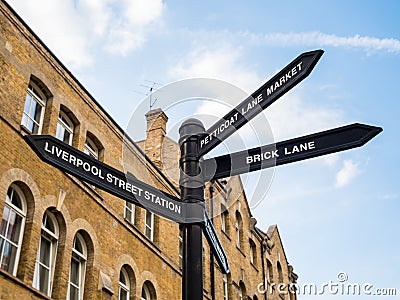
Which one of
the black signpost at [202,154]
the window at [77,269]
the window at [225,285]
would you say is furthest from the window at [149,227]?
the black signpost at [202,154]

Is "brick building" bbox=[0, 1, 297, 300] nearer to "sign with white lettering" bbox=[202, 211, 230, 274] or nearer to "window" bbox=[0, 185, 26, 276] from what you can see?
"window" bbox=[0, 185, 26, 276]

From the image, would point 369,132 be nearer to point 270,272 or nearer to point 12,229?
point 12,229

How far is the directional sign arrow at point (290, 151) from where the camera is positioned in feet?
17.2

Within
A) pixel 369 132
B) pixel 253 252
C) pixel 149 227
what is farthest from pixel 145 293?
pixel 369 132

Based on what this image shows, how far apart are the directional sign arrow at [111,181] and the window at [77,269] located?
9.64 m

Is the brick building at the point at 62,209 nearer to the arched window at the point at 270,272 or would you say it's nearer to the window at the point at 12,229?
the window at the point at 12,229

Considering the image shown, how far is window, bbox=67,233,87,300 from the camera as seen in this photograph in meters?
14.3

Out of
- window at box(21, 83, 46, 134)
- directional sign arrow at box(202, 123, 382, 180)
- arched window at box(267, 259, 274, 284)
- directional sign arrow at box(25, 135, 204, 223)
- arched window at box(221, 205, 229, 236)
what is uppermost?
arched window at box(221, 205, 229, 236)

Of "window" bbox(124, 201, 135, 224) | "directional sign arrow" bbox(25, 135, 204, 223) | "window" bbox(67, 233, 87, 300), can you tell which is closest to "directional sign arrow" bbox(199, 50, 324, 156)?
"directional sign arrow" bbox(25, 135, 204, 223)

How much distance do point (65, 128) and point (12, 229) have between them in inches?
165

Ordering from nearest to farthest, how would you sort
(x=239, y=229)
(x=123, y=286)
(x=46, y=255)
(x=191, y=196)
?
(x=191, y=196) → (x=46, y=255) → (x=123, y=286) → (x=239, y=229)

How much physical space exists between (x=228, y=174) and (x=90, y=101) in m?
12.3

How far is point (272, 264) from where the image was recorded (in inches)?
1215

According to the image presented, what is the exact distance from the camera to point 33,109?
14.6 meters
